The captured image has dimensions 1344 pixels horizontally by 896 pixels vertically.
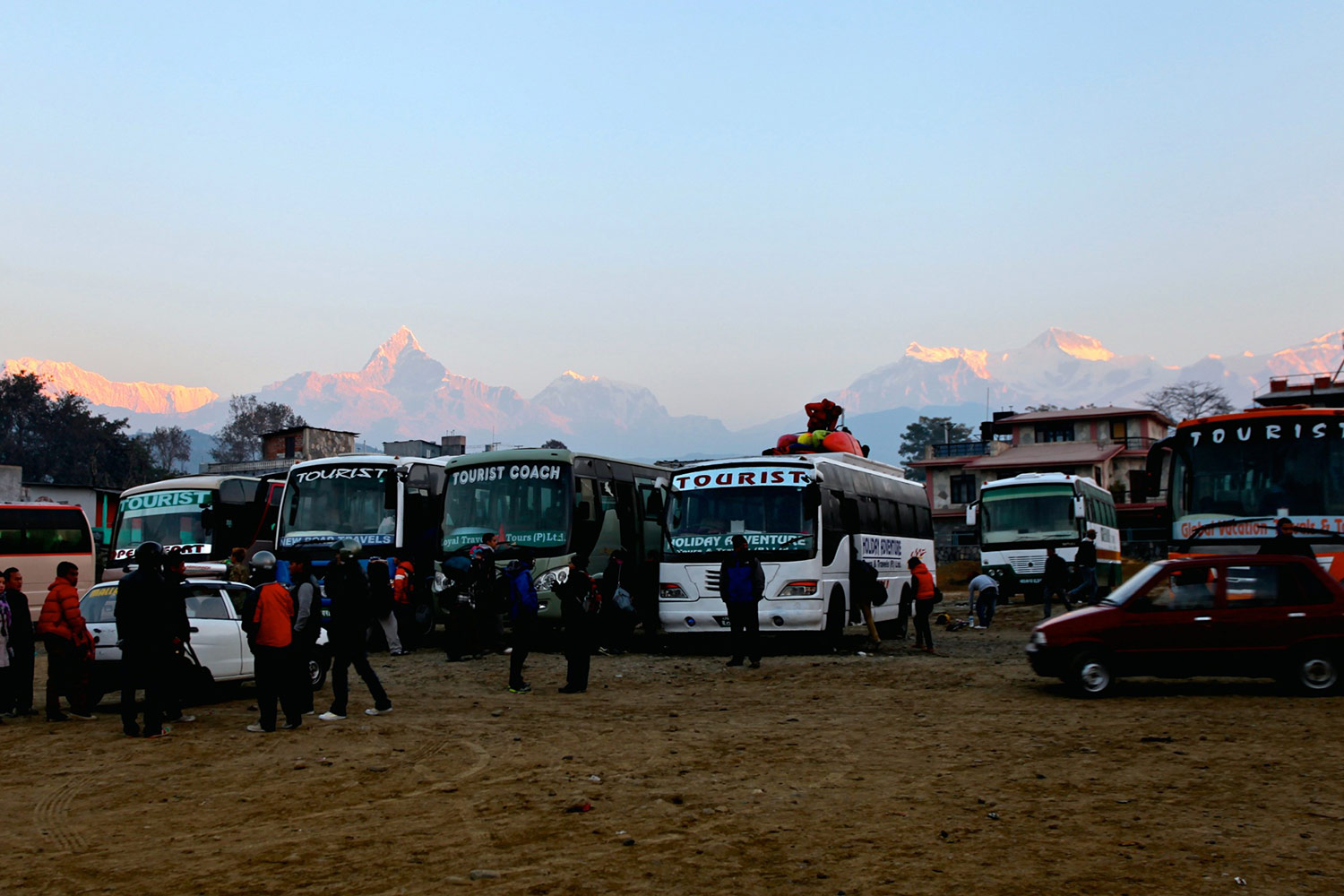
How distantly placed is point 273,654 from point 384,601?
338 inches

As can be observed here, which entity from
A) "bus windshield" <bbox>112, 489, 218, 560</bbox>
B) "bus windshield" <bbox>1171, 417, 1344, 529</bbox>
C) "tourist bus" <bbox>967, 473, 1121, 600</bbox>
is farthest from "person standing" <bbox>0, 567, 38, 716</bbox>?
"tourist bus" <bbox>967, 473, 1121, 600</bbox>

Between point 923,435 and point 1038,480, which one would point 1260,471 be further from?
point 923,435

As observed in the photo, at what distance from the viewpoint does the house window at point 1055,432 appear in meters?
80.9

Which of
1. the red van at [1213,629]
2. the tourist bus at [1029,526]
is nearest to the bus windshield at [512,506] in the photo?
the red van at [1213,629]

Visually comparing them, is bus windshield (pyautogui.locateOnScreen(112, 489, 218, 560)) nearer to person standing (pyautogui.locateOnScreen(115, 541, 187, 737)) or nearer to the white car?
the white car

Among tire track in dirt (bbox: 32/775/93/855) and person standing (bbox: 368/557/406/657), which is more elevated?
person standing (bbox: 368/557/406/657)

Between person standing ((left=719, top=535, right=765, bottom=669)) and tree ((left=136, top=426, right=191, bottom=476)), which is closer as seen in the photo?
person standing ((left=719, top=535, right=765, bottom=669))

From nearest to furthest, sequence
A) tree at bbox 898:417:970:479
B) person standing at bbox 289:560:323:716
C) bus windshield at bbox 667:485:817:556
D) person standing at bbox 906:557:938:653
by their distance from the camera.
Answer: person standing at bbox 289:560:323:716 < bus windshield at bbox 667:485:817:556 < person standing at bbox 906:557:938:653 < tree at bbox 898:417:970:479

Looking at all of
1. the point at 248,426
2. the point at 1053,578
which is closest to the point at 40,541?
the point at 1053,578

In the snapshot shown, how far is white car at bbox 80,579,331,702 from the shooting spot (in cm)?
1372

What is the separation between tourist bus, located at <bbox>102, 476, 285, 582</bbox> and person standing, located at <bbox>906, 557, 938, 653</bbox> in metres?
15.6

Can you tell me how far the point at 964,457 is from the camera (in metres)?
79.4

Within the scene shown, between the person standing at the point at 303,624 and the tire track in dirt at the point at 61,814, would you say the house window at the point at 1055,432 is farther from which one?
the tire track in dirt at the point at 61,814

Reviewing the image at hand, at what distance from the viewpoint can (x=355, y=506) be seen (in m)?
24.1
